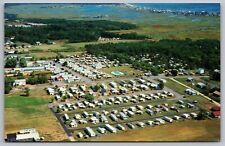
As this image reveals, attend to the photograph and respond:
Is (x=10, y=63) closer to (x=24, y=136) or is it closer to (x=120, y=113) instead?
(x=24, y=136)

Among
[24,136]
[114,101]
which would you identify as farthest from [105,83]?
[24,136]

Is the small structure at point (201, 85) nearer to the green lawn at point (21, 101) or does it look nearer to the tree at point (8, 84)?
the green lawn at point (21, 101)

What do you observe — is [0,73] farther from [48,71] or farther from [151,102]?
[151,102]

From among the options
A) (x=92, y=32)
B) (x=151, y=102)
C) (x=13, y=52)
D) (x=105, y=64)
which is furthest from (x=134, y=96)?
(x=13, y=52)

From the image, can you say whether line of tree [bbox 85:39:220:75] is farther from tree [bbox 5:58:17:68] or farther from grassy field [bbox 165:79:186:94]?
tree [bbox 5:58:17:68]

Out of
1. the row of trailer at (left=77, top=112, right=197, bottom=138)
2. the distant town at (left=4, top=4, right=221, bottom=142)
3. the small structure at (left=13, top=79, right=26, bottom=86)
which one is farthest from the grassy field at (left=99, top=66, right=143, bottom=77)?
the small structure at (left=13, top=79, right=26, bottom=86)
